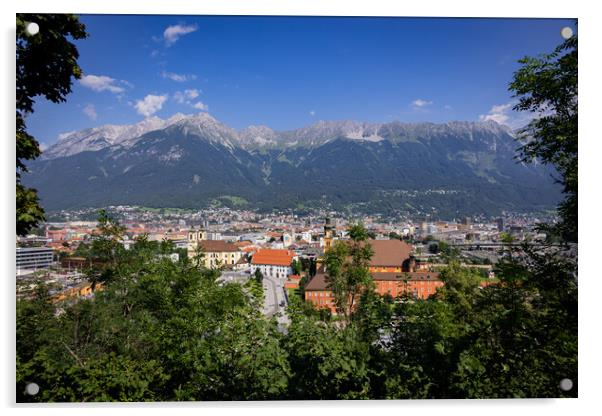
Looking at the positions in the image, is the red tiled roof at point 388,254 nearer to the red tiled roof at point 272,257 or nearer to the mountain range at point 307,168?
the mountain range at point 307,168

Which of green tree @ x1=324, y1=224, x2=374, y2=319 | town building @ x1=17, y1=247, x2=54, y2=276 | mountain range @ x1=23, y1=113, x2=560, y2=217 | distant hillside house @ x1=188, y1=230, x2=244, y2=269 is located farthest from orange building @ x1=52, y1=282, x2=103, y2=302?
green tree @ x1=324, y1=224, x2=374, y2=319

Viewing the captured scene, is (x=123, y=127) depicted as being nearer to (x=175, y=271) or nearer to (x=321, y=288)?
Answer: (x=175, y=271)

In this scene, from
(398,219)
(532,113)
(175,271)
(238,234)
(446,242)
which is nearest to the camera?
(532,113)

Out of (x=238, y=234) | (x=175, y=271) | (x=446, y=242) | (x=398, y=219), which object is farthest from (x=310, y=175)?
(x=175, y=271)

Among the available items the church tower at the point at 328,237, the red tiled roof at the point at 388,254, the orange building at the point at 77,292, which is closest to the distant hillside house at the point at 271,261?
the church tower at the point at 328,237

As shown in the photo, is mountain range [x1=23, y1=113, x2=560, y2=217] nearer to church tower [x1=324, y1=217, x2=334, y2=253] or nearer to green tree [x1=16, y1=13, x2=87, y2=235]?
green tree [x1=16, y1=13, x2=87, y2=235]

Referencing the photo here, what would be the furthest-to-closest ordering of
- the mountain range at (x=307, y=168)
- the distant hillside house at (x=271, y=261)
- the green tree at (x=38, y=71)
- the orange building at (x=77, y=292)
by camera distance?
the distant hillside house at (x=271, y=261)
the mountain range at (x=307, y=168)
the orange building at (x=77, y=292)
the green tree at (x=38, y=71)

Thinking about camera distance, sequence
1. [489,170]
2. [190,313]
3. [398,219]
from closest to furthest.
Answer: [190,313] < [489,170] < [398,219]
